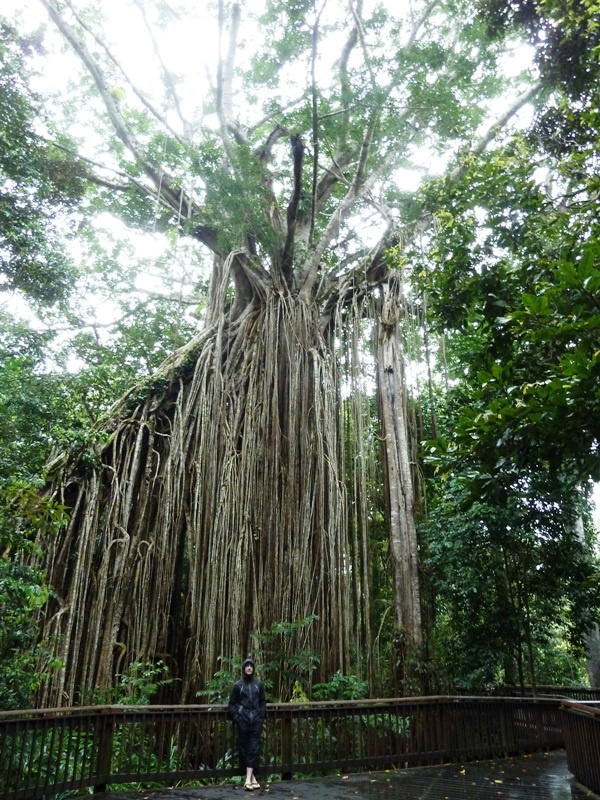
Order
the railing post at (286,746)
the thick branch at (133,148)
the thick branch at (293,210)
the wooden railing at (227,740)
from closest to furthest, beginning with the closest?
the wooden railing at (227,740) < the railing post at (286,746) < the thick branch at (293,210) < the thick branch at (133,148)

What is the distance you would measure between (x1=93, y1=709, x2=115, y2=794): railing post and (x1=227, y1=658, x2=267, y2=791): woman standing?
0.75 metres

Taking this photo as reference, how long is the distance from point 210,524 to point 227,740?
A: 2.20 metres

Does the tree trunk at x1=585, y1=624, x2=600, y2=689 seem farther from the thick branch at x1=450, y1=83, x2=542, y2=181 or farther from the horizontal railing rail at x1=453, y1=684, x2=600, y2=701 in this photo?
the thick branch at x1=450, y1=83, x2=542, y2=181

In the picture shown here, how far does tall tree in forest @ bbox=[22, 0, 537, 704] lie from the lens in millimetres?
5918

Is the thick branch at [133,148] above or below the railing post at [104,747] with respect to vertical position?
above

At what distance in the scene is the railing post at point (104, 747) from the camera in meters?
3.65

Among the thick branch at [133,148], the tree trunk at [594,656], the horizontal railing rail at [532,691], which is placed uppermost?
the thick branch at [133,148]

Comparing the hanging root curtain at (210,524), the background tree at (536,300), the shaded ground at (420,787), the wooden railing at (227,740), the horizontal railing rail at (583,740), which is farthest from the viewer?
the hanging root curtain at (210,524)

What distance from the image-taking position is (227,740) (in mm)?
4355

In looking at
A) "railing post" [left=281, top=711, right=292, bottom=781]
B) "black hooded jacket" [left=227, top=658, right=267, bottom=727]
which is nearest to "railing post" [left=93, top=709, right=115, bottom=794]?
"black hooded jacket" [left=227, top=658, right=267, bottom=727]

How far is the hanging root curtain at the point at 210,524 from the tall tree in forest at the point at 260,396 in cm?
2

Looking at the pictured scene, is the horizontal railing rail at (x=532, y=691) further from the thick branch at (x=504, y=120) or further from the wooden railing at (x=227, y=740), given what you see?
the thick branch at (x=504, y=120)

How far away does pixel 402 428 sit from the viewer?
26.5ft

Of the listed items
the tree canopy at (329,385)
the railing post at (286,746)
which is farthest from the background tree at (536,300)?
the railing post at (286,746)
